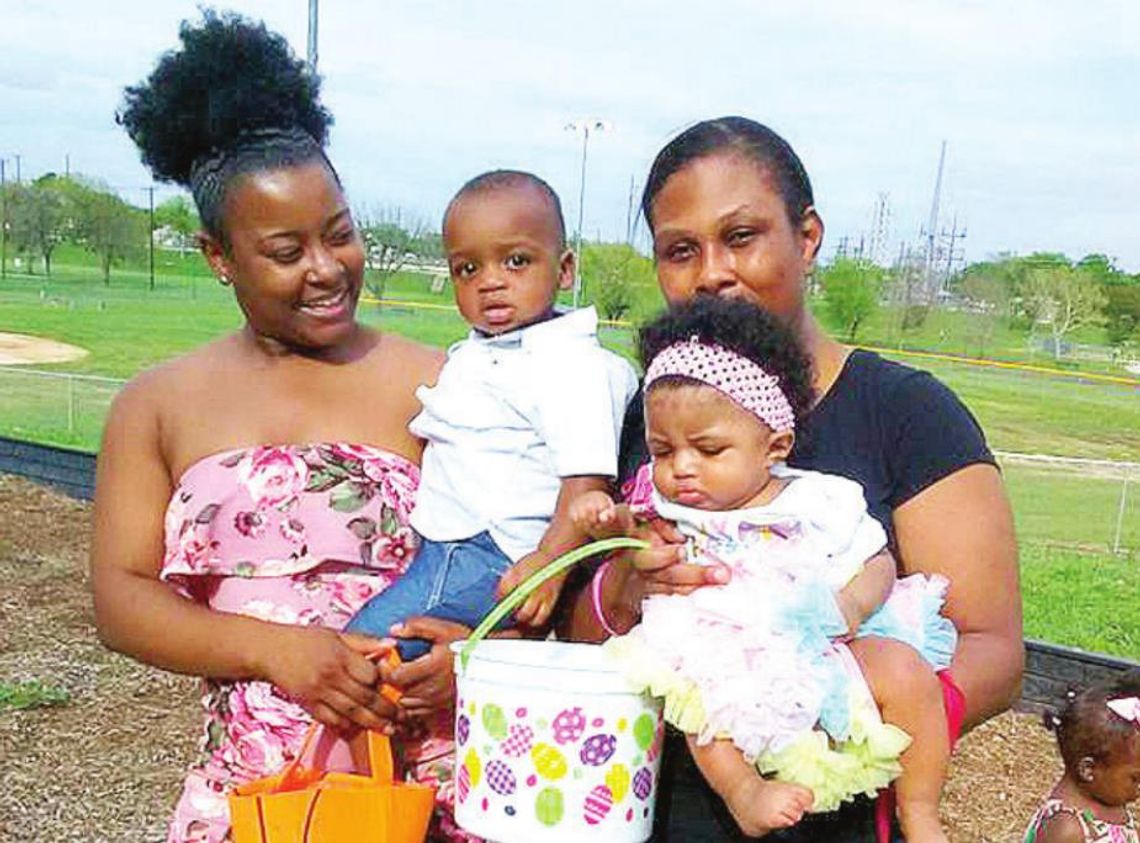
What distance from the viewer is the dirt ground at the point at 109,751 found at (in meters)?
5.62

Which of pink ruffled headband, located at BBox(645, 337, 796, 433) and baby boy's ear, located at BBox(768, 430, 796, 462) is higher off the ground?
pink ruffled headband, located at BBox(645, 337, 796, 433)

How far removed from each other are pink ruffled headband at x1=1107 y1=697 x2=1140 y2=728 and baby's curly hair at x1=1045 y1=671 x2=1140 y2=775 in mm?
15

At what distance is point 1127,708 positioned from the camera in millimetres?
4453

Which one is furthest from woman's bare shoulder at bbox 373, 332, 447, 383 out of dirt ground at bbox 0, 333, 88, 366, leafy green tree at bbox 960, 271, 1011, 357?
leafy green tree at bbox 960, 271, 1011, 357

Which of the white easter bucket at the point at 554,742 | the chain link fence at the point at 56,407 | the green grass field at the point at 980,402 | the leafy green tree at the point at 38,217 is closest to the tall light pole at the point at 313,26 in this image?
the green grass field at the point at 980,402

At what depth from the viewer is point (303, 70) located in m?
2.61

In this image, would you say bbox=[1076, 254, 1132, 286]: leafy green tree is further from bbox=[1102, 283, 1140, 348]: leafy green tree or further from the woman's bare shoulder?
the woman's bare shoulder

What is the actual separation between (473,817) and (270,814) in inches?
12.1

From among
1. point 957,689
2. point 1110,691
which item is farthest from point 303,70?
point 1110,691

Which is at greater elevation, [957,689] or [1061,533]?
[957,689]

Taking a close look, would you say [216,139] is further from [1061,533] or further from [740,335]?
[1061,533]

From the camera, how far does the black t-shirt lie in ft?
6.45

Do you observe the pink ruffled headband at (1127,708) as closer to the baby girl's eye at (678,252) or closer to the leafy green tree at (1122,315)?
the baby girl's eye at (678,252)

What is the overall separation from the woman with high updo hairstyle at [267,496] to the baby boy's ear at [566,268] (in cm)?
40
